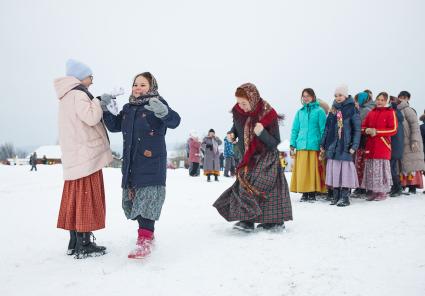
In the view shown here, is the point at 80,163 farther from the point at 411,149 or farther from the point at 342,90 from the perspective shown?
the point at 411,149

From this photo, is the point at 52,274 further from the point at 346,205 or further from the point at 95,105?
the point at 346,205

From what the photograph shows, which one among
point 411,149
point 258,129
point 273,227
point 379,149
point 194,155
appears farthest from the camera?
point 194,155

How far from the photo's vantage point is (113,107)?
3525 millimetres

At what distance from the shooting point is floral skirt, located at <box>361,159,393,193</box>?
6.23m

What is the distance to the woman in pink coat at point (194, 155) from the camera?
14.7 metres

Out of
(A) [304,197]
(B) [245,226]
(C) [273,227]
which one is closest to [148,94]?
(B) [245,226]

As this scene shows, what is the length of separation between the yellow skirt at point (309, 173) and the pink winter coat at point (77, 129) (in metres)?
3.95

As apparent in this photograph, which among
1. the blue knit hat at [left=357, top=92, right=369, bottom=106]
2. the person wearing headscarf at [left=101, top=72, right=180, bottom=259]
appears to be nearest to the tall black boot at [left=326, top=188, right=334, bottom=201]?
the blue knit hat at [left=357, top=92, right=369, bottom=106]

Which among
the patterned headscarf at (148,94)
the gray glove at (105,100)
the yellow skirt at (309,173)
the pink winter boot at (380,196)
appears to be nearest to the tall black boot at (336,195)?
the yellow skirt at (309,173)

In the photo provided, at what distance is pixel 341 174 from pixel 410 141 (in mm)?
2213

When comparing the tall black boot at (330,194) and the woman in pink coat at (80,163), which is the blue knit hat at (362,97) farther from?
the woman in pink coat at (80,163)

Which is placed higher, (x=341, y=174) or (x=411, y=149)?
(x=411, y=149)

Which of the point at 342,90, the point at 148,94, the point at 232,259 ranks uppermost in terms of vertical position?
the point at 342,90

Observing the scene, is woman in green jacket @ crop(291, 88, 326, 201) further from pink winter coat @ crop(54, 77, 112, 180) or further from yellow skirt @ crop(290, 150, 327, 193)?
pink winter coat @ crop(54, 77, 112, 180)
